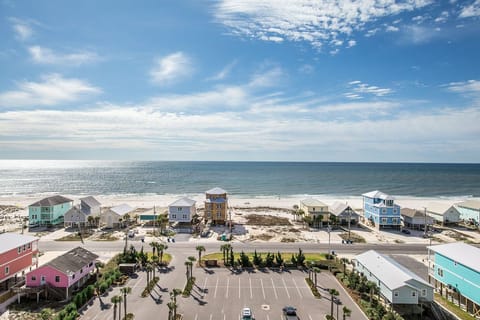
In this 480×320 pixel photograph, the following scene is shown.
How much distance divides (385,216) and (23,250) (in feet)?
247

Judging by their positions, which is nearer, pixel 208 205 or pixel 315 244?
pixel 315 244

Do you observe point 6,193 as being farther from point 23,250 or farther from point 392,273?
point 392,273

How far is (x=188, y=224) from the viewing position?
2869 inches

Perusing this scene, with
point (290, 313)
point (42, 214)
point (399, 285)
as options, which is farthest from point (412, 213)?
point (42, 214)

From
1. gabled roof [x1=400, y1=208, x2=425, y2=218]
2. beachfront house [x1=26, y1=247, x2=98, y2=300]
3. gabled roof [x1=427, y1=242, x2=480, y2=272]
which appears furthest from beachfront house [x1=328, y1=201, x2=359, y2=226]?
beachfront house [x1=26, y1=247, x2=98, y2=300]

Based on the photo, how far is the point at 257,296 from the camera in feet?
115

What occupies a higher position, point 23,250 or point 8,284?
point 23,250

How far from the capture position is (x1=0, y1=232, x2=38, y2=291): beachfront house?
3581 cm

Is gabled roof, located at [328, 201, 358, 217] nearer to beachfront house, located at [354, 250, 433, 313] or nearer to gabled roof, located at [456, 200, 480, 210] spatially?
gabled roof, located at [456, 200, 480, 210]

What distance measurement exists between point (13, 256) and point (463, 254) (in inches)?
2316

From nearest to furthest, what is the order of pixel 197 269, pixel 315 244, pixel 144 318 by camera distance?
pixel 144 318 < pixel 197 269 < pixel 315 244

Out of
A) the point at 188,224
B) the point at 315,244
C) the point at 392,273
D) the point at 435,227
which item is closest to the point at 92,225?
the point at 188,224

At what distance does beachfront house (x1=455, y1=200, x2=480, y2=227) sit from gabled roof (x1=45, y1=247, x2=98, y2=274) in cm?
9347

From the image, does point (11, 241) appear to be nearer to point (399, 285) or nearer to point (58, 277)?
point (58, 277)
